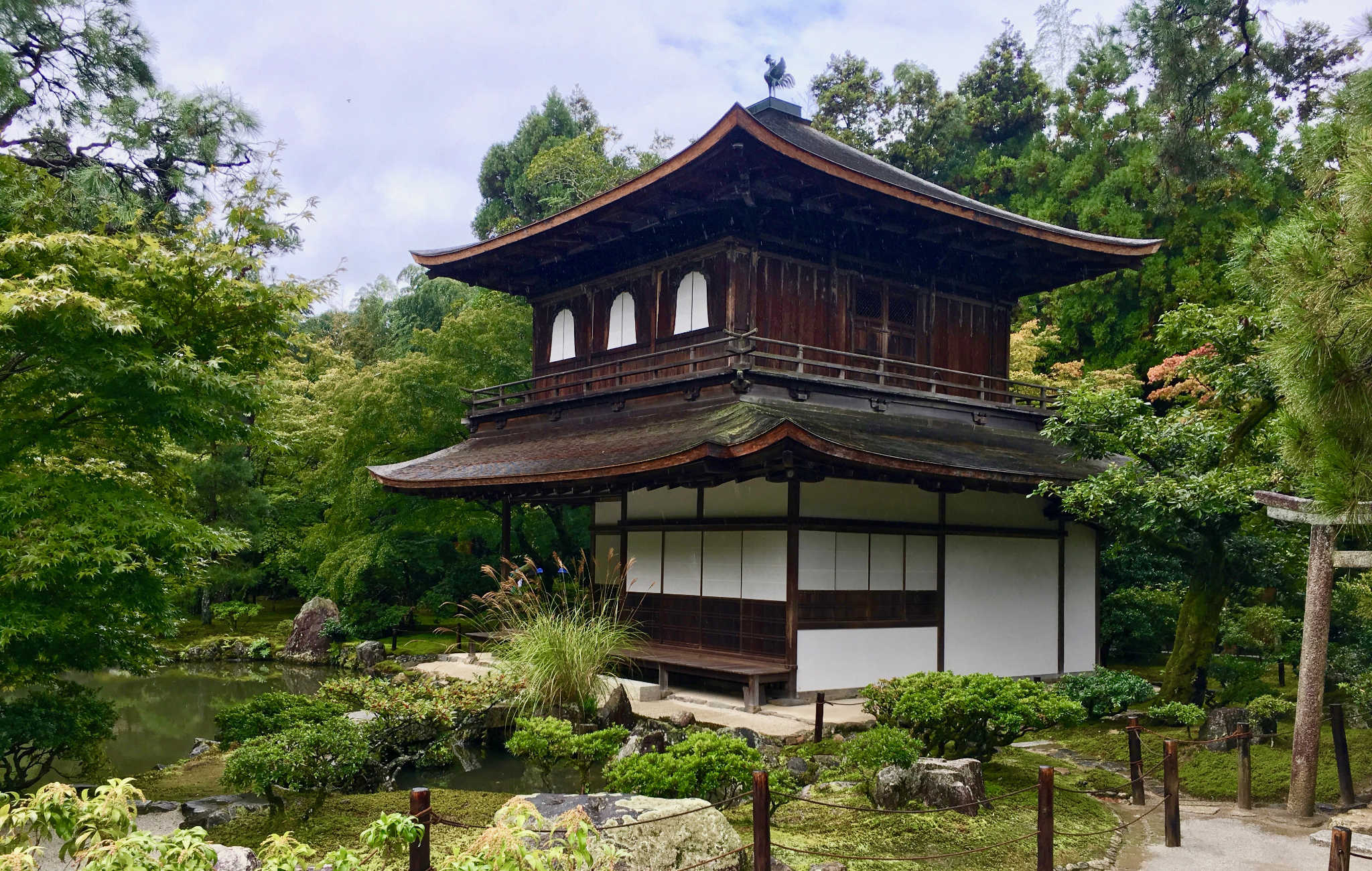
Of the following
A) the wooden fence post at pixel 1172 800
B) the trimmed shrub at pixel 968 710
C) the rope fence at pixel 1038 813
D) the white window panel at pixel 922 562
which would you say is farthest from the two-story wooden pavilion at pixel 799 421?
the wooden fence post at pixel 1172 800

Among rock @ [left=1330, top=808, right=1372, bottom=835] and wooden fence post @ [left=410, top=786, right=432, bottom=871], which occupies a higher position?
wooden fence post @ [left=410, top=786, right=432, bottom=871]

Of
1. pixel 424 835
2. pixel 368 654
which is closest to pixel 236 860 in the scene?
pixel 424 835

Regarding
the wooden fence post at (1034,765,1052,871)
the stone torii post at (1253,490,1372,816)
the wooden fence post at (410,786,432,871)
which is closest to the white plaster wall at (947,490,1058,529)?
the stone torii post at (1253,490,1372,816)

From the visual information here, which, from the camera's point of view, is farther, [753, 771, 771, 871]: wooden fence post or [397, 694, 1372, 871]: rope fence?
[753, 771, 771, 871]: wooden fence post

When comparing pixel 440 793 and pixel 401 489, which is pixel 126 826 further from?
pixel 401 489

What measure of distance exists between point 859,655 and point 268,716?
677 cm

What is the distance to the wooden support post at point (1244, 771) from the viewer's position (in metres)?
7.70

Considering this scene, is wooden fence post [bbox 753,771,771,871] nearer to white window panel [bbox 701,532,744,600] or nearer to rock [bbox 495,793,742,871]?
rock [bbox 495,793,742,871]

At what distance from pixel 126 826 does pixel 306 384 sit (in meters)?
25.8

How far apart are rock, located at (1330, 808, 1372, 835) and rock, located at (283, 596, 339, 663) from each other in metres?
17.6

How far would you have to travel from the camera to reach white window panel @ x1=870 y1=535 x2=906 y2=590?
1280cm

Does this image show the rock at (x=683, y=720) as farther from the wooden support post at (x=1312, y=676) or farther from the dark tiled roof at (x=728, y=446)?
the wooden support post at (x=1312, y=676)

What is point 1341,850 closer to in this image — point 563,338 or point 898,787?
point 898,787

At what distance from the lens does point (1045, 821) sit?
570 cm
